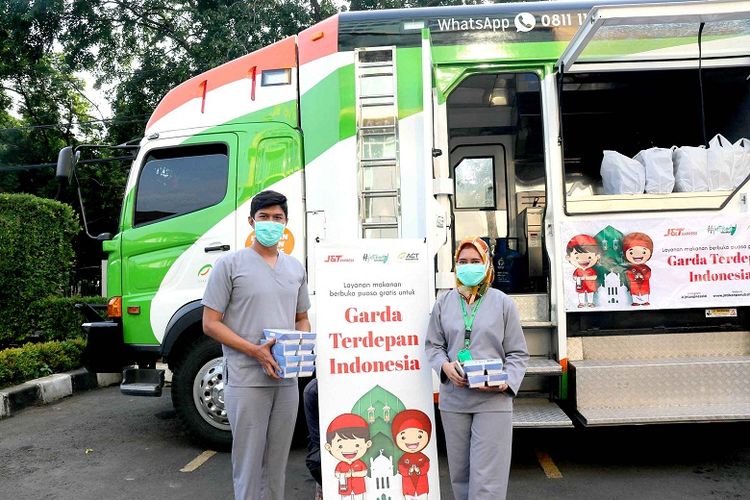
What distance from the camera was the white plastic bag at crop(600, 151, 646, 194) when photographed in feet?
16.1

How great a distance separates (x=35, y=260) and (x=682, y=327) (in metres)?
9.32

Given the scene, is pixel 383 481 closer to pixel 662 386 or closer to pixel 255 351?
pixel 255 351

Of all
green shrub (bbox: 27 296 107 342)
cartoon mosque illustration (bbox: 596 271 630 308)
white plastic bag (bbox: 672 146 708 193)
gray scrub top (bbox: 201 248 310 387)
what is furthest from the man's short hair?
green shrub (bbox: 27 296 107 342)

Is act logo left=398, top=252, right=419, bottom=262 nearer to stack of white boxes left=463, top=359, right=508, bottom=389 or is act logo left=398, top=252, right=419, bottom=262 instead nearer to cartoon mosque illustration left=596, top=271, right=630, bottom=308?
stack of white boxes left=463, top=359, right=508, bottom=389

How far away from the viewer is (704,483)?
420cm

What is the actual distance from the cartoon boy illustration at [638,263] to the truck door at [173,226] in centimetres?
320

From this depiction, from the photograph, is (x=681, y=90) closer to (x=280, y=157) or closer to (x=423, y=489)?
(x=280, y=157)

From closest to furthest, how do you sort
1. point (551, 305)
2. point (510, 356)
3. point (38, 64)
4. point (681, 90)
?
1. point (510, 356)
2. point (551, 305)
3. point (681, 90)
4. point (38, 64)

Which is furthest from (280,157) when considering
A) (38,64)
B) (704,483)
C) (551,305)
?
(38,64)

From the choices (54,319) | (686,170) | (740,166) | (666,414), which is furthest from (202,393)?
(54,319)

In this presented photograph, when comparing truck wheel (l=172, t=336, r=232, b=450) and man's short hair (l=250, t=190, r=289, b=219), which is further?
truck wheel (l=172, t=336, r=232, b=450)

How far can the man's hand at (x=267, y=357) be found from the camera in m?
2.79

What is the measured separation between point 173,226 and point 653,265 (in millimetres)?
3976

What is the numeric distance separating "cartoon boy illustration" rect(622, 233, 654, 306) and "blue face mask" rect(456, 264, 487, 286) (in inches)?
85.0
